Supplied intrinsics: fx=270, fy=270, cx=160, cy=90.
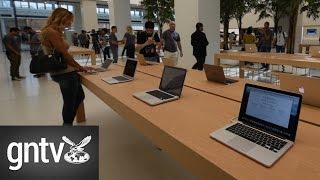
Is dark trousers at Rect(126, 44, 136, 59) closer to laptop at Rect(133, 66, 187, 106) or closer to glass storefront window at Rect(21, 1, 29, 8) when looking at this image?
laptop at Rect(133, 66, 187, 106)

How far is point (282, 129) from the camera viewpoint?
3.98 feet

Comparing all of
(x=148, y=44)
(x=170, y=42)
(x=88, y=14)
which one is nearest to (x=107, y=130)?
(x=148, y=44)

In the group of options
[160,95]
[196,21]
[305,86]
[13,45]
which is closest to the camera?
[305,86]

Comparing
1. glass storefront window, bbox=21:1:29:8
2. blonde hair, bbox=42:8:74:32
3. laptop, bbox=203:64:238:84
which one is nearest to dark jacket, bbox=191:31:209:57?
laptop, bbox=203:64:238:84

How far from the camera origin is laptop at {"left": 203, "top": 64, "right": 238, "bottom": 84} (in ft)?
7.97

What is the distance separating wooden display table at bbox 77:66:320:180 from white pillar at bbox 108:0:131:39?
30.6 ft

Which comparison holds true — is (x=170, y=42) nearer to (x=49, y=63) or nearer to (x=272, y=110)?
(x=49, y=63)

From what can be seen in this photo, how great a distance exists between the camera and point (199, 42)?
5719 mm

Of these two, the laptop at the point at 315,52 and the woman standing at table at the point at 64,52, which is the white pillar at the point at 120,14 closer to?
the laptop at the point at 315,52

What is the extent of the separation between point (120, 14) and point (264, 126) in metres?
10.6

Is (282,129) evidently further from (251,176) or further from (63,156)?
(63,156)

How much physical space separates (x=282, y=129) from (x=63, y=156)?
101cm

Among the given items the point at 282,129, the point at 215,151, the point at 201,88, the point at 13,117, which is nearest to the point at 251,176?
the point at 215,151

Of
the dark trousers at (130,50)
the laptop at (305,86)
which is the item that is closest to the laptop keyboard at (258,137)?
the laptop at (305,86)
